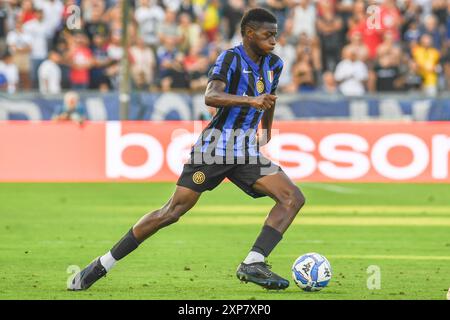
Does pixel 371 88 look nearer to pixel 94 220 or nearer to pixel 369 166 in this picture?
pixel 369 166

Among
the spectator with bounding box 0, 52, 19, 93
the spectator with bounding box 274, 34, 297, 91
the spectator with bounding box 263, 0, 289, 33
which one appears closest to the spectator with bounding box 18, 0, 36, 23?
the spectator with bounding box 0, 52, 19, 93

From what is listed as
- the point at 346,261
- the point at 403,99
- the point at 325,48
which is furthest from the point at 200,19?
the point at 346,261

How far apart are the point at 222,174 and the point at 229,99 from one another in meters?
0.79

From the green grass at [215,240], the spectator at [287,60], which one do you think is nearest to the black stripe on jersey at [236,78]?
the green grass at [215,240]

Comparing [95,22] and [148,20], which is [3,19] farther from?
[148,20]

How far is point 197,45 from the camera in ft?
87.2

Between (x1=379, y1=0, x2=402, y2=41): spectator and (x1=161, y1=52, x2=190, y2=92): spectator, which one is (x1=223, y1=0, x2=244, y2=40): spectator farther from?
(x1=379, y1=0, x2=402, y2=41): spectator

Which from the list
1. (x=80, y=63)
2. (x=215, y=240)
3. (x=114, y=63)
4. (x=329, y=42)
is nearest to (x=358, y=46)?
(x=329, y=42)

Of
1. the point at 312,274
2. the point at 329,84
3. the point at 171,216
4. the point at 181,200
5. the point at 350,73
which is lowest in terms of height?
the point at 312,274

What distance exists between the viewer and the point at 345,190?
21266mm

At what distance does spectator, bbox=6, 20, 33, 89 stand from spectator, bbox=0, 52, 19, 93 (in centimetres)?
12

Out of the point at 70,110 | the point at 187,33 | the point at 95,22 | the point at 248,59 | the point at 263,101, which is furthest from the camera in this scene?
the point at 187,33

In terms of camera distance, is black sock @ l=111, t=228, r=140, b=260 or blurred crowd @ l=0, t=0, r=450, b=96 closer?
black sock @ l=111, t=228, r=140, b=260

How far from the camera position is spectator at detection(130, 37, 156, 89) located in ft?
85.8
